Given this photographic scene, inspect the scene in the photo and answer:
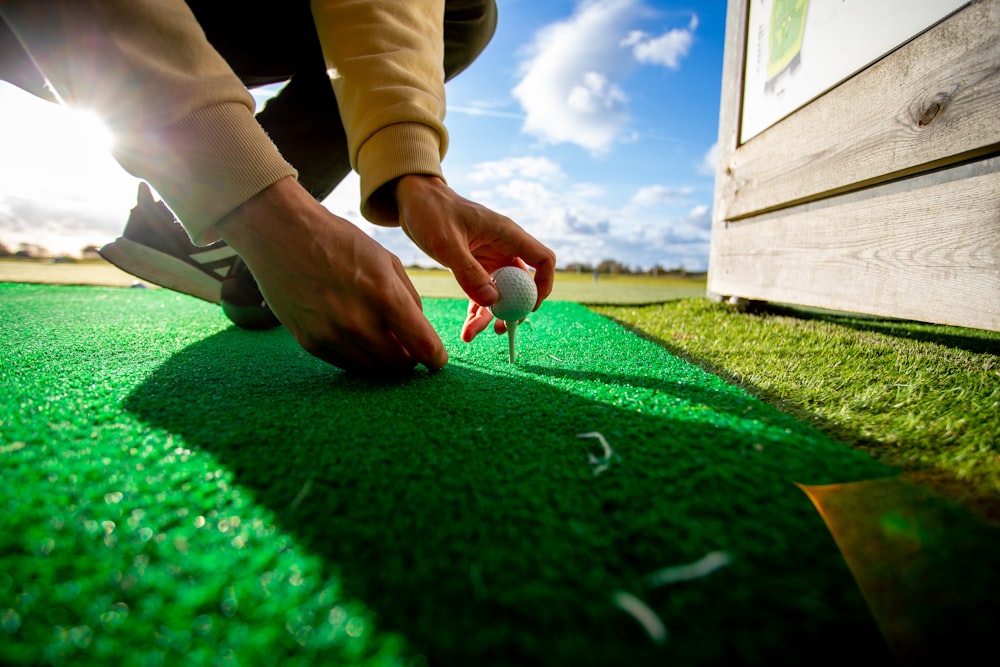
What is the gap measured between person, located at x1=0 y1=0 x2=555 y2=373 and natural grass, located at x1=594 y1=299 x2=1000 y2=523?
27.4 inches

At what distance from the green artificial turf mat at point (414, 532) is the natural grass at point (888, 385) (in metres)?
0.15

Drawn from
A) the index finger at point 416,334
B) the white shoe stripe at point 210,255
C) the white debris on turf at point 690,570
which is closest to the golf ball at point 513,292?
the index finger at point 416,334

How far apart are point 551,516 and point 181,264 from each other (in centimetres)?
203

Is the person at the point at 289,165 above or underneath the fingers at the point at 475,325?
above

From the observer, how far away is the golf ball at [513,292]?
1131 millimetres

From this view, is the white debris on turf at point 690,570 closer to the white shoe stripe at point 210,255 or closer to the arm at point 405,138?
the arm at point 405,138

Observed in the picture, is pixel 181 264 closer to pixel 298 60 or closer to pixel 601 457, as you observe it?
pixel 298 60

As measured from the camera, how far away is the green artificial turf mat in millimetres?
342

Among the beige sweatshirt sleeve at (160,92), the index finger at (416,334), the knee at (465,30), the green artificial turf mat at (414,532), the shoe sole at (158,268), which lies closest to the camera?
the green artificial turf mat at (414,532)

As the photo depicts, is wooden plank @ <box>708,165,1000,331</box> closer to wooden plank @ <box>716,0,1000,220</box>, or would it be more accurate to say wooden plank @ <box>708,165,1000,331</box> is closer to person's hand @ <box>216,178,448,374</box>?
wooden plank @ <box>716,0,1000,220</box>

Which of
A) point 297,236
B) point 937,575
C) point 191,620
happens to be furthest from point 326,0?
point 937,575

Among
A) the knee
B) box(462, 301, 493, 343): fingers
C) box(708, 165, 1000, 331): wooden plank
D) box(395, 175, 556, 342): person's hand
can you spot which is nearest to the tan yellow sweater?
box(395, 175, 556, 342): person's hand

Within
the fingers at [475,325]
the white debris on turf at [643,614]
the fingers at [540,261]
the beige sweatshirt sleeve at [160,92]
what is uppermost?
the beige sweatshirt sleeve at [160,92]

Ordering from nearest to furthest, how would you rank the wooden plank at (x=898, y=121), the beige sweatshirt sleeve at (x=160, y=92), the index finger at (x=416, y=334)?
the beige sweatshirt sleeve at (x=160, y=92) → the index finger at (x=416, y=334) → the wooden plank at (x=898, y=121)
